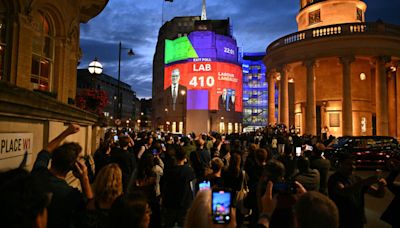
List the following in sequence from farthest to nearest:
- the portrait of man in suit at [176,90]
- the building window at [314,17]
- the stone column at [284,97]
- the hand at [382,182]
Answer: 1. the portrait of man in suit at [176,90]
2. the building window at [314,17]
3. the stone column at [284,97]
4. the hand at [382,182]

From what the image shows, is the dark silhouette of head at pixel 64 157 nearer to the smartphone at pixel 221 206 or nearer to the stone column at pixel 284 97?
the smartphone at pixel 221 206

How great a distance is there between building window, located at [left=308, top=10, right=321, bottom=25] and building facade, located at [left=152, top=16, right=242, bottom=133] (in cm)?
2628

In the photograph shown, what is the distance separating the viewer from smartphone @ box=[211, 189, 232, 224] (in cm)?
244

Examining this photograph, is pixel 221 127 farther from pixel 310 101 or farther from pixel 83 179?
pixel 83 179

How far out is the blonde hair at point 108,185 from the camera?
3.28 meters

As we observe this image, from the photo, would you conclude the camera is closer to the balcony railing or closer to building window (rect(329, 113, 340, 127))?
the balcony railing

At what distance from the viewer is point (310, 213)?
2.35m

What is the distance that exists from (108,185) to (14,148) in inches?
76.7

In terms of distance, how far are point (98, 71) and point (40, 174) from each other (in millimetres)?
12687

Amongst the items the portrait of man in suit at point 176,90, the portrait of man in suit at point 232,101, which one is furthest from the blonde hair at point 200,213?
the portrait of man in suit at point 232,101

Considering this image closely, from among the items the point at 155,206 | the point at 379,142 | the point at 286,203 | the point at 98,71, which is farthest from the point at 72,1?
the point at 379,142

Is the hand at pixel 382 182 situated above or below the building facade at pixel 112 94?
below

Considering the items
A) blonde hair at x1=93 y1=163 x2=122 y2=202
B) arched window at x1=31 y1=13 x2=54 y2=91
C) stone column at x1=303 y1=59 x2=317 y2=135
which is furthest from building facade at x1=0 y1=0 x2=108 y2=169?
stone column at x1=303 y1=59 x2=317 y2=135

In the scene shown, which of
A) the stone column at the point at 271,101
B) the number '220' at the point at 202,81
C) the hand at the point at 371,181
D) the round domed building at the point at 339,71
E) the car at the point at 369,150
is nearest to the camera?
the hand at the point at 371,181
